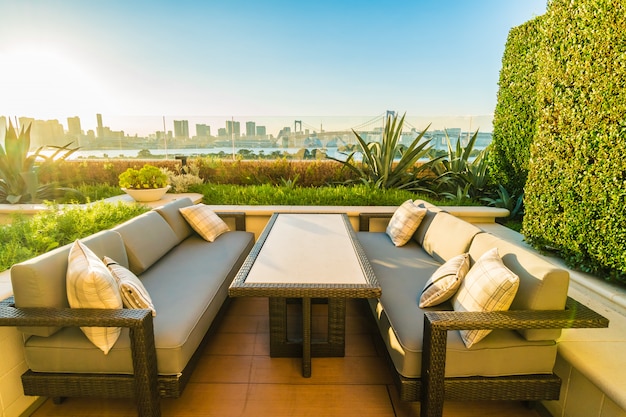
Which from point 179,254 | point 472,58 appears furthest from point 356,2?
point 179,254

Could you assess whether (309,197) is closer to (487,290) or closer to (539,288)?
(487,290)

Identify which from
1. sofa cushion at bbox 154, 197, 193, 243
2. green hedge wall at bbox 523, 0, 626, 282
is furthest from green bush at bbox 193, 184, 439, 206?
green hedge wall at bbox 523, 0, 626, 282

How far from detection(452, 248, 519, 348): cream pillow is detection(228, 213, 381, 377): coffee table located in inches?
18.3

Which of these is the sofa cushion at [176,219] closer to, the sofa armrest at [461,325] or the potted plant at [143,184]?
the potted plant at [143,184]

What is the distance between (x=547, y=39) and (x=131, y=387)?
A: 431cm

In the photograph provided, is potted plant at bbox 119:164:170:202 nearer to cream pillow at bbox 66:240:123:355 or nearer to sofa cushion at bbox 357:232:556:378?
cream pillow at bbox 66:240:123:355

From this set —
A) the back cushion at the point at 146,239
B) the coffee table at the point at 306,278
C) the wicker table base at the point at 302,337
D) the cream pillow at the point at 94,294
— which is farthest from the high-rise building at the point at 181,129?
the cream pillow at the point at 94,294

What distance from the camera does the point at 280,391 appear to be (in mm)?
1955

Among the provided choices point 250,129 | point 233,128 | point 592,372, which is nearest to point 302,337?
point 592,372

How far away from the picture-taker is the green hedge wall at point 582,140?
2393mm

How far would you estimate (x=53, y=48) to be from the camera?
6.07 meters

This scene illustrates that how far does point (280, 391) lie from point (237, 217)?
218cm

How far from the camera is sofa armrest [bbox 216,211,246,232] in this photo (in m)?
3.78

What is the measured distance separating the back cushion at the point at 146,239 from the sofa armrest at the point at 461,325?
2.03 meters
